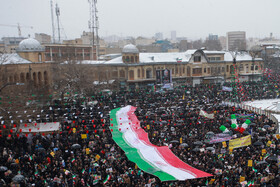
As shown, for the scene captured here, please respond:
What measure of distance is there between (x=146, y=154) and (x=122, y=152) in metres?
2.50

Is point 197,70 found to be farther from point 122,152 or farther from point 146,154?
point 146,154

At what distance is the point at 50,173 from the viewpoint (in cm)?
1611

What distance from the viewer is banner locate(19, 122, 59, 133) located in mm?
23125

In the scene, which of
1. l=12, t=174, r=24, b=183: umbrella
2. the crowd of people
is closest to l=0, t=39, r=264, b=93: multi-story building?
the crowd of people

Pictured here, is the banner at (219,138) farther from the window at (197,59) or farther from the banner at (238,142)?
the window at (197,59)

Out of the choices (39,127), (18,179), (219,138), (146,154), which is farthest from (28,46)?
(219,138)

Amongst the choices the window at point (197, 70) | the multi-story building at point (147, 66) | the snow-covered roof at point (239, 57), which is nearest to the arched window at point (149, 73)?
the multi-story building at point (147, 66)

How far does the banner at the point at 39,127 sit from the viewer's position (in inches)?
910

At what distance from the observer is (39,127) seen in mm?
23656

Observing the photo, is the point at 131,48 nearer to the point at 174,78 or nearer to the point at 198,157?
the point at 174,78

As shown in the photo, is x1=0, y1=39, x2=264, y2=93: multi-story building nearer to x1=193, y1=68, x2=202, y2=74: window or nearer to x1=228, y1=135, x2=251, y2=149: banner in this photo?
x1=193, y1=68, x2=202, y2=74: window

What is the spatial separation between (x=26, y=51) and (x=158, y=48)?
73541 millimetres

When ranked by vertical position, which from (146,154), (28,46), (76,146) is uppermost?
(28,46)

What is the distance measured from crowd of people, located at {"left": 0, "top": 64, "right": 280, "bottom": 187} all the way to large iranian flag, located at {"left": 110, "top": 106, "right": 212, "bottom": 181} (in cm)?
41
